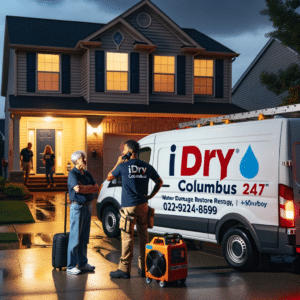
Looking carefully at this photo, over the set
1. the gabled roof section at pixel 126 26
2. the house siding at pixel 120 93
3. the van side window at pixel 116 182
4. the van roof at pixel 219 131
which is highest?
the gabled roof section at pixel 126 26

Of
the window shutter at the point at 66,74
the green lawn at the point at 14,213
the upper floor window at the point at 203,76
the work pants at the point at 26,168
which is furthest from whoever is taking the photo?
the upper floor window at the point at 203,76

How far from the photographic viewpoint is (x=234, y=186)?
24.7 feet

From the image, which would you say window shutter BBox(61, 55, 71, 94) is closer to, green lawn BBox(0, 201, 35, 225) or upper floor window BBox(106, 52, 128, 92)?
upper floor window BBox(106, 52, 128, 92)

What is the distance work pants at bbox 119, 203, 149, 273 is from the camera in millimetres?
6613

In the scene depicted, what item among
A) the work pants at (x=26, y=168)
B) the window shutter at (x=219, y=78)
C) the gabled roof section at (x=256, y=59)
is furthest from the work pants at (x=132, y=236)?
the gabled roof section at (x=256, y=59)

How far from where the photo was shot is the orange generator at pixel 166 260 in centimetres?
627

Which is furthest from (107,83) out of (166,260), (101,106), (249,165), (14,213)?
(166,260)

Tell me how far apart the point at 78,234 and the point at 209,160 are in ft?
8.37

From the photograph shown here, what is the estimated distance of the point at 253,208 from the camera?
7.15 m

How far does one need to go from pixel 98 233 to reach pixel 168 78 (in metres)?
12.0

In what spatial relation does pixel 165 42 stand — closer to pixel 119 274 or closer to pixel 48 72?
pixel 48 72

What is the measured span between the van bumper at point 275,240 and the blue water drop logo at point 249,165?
0.79 meters

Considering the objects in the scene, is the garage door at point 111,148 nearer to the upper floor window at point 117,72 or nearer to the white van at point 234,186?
the upper floor window at point 117,72

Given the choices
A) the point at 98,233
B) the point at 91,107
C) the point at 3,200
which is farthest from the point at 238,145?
the point at 91,107
